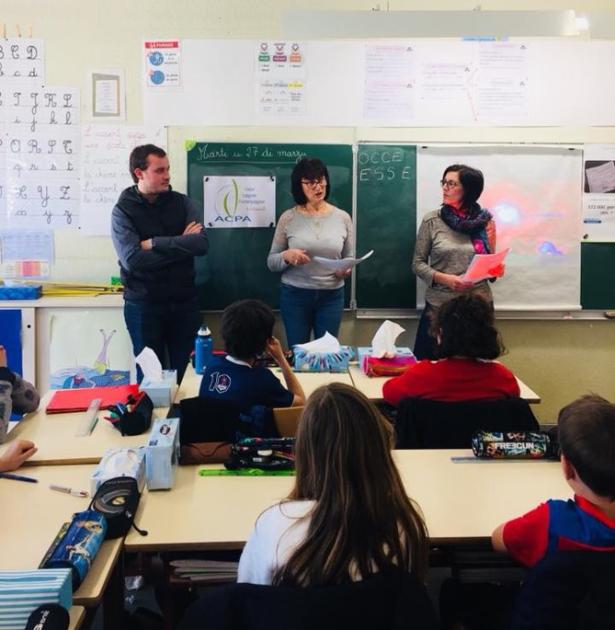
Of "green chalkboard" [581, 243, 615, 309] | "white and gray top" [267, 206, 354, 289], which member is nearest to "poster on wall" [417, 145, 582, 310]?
"green chalkboard" [581, 243, 615, 309]

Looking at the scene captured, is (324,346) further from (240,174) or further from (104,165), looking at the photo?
(104,165)

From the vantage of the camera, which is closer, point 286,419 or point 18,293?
point 286,419

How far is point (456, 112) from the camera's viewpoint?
13.6ft

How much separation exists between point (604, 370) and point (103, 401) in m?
3.35

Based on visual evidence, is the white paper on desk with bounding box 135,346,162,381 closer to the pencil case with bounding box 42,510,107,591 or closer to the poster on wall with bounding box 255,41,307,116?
the pencil case with bounding box 42,510,107,591

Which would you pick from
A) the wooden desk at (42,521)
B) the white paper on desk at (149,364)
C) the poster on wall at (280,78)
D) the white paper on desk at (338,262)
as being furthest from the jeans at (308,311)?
the wooden desk at (42,521)

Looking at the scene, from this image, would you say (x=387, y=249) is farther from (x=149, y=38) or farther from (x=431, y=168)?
(x=149, y=38)

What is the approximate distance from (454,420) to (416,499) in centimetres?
44

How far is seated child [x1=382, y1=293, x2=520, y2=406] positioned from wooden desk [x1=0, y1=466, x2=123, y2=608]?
1.13 metres

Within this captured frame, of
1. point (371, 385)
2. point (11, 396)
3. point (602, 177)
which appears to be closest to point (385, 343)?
point (371, 385)

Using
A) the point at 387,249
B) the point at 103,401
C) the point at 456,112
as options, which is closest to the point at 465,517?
the point at 103,401

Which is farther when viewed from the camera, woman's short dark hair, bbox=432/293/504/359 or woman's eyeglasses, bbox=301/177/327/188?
woman's eyeglasses, bbox=301/177/327/188

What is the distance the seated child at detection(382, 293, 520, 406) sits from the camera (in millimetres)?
2275

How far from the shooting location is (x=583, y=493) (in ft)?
4.55
